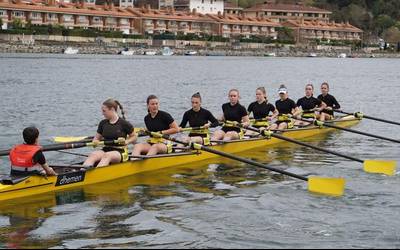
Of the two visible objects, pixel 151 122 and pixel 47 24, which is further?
pixel 47 24

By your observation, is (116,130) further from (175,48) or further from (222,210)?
(175,48)

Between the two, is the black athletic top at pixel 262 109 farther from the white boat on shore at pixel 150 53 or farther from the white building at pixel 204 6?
the white building at pixel 204 6

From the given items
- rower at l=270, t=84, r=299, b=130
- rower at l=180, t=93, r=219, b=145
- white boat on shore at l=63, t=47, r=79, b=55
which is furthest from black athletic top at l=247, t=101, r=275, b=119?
white boat on shore at l=63, t=47, r=79, b=55

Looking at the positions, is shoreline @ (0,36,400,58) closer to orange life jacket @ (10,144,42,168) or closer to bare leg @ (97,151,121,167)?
bare leg @ (97,151,121,167)

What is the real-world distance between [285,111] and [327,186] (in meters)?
8.24

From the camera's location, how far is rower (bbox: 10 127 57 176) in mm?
12695

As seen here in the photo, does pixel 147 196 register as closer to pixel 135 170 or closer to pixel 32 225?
pixel 135 170

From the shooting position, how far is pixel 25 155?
1275 cm

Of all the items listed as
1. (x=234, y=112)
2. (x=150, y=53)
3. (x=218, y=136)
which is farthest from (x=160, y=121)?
(x=150, y=53)

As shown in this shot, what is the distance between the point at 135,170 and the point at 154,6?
174898mm

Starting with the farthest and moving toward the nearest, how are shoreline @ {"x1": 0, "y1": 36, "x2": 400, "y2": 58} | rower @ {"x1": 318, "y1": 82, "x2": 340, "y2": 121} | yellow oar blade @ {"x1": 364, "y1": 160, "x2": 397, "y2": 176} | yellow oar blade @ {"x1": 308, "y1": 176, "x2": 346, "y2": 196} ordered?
shoreline @ {"x1": 0, "y1": 36, "x2": 400, "y2": 58}, rower @ {"x1": 318, "y1": 82, "x2": 340, "y2": 121}, yellow oar blade @ {"x1": 364, "y1": 160, "x2": 397, "y2": 176}, yellow oar blade @ {"x1": 308, "y1": 176, "x2": 346, "y2": 196}

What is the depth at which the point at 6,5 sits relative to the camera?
4761 inches

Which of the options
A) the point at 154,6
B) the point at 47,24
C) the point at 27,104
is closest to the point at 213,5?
the point at 154,6

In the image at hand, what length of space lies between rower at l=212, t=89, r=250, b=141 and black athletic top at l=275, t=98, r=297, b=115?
3.33 m
